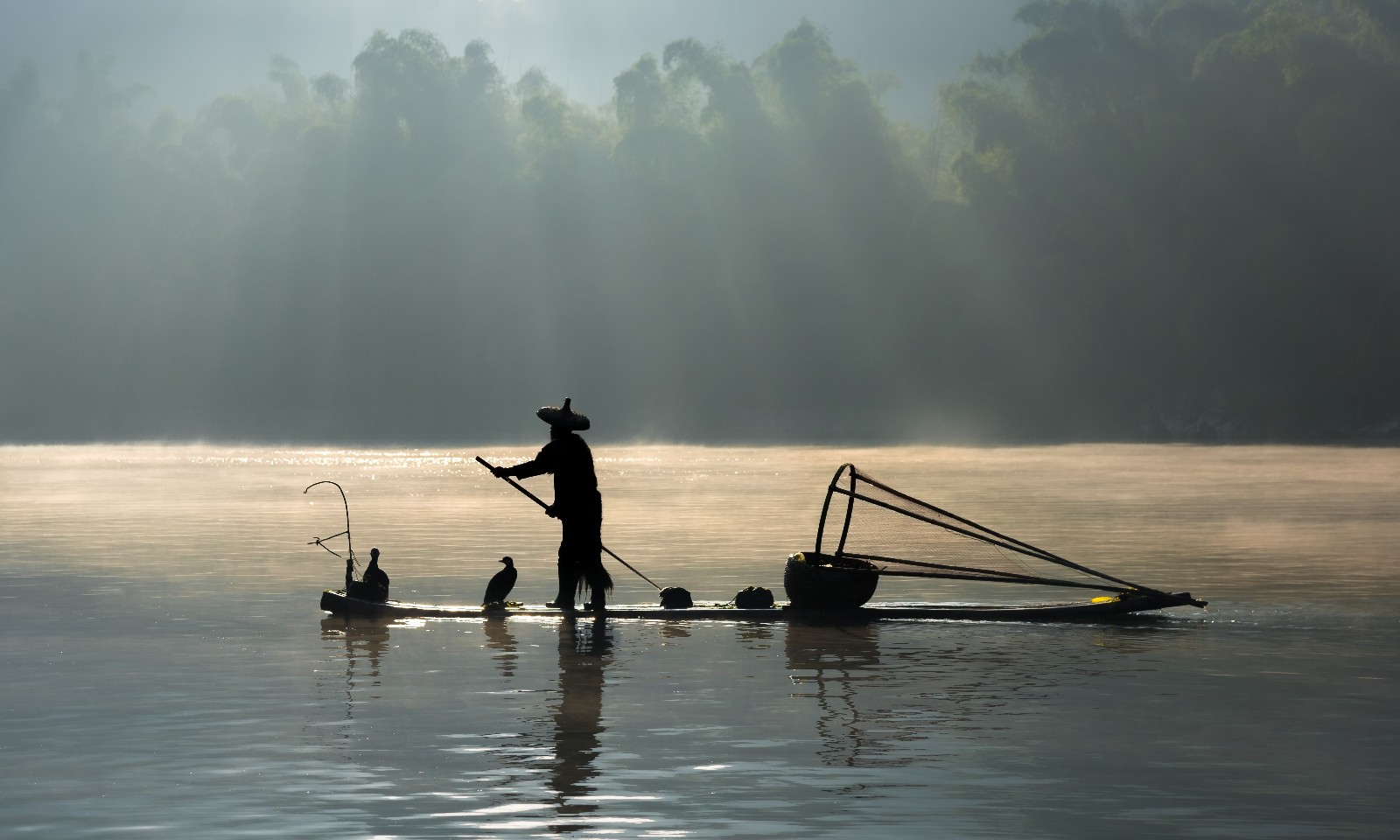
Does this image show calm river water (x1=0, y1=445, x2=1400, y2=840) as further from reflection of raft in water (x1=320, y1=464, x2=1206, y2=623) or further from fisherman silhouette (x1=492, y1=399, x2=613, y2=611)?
fisherman silhouette (x1=492, y1=399, x2=613, y2=611)

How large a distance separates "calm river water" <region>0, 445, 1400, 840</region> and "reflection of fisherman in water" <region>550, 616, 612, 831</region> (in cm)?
3

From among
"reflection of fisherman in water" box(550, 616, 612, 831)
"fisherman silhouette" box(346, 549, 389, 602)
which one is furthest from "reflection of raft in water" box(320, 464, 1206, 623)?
"reflection of fisherman in water" box(550, 616, 612, 831)

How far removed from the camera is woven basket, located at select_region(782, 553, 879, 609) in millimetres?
15281

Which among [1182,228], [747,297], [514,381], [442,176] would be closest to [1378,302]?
[1182,228]

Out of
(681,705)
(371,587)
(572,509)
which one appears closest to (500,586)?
(572,509)

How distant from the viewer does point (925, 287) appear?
73.7 m

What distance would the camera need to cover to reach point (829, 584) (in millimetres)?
15281

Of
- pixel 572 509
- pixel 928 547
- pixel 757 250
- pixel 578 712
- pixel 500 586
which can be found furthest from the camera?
pixel 757 250

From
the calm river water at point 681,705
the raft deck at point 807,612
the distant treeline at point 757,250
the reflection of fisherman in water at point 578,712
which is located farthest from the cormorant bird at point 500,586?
the distant treeline at point 757,250

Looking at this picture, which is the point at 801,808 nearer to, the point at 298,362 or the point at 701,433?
the point at 701,433

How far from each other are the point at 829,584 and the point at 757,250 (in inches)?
2511

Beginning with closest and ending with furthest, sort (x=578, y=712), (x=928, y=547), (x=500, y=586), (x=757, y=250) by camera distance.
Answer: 1. (x=578, y=712)
2. (x=500, y=586)
3. (x=928, y=547)
4. (x=757, y=250)

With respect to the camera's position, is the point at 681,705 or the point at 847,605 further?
the point at 847,605

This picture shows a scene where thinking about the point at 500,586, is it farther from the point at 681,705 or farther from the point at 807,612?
the point at 681,705
